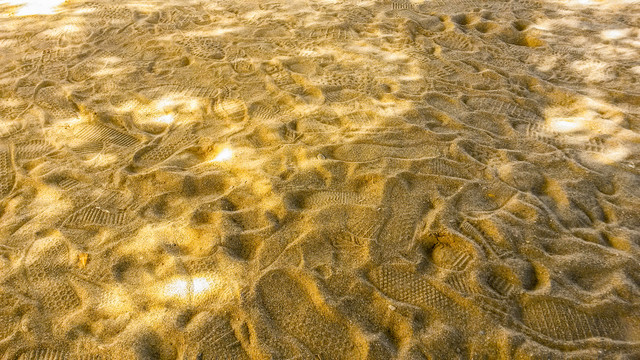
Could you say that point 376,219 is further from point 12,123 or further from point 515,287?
point 12,123

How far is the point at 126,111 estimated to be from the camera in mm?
3512

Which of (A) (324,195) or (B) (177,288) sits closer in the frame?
(B) (177,288)

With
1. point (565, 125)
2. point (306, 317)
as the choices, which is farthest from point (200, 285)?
point (565, 125)

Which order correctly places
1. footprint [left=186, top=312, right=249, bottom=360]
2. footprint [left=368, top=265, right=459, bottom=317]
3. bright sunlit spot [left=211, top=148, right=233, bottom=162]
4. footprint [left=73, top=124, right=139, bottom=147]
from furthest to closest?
footprint [left=73, top=124, right=139, bottom=147] → bright sunlit spot [left=211, top=148, right=233, bottom=162] → footprint [left=368, top=265, right=459, bottom=317] → footprint [left=186, top=312, right=249, bottom=360]

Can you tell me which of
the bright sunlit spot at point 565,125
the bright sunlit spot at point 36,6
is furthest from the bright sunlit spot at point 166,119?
the bright sunlit spot at point 36,6

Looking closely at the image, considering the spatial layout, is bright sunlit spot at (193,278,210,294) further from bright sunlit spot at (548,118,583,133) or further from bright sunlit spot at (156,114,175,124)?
bright sunlit spot at (548,118,583,133)

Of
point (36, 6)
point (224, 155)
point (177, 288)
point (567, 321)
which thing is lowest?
point (567, 321)

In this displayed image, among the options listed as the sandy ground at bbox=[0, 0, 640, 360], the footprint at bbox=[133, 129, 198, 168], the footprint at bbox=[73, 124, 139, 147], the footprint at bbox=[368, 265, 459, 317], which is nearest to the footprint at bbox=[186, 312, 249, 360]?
the sandy ground at bbox=[0, 0, 640, 360]

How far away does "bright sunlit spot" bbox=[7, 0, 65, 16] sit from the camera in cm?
539

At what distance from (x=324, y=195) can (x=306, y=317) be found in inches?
32.9

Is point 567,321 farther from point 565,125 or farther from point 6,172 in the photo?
point 6,172

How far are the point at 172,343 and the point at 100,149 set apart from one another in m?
1.80

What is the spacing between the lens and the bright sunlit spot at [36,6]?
5.39 meters

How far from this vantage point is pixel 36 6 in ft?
18.4
